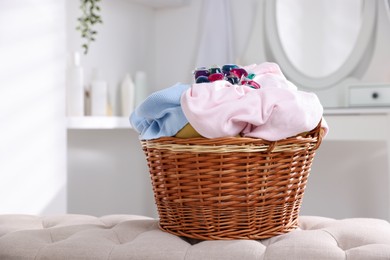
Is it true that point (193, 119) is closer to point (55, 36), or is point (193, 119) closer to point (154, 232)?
point (154, 232)

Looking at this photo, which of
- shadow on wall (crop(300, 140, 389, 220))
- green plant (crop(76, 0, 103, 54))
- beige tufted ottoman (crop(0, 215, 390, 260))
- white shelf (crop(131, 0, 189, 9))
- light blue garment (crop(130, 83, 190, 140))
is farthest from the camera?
white shelf (crop(131, 0, 189, 9))

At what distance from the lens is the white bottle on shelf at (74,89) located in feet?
8.16

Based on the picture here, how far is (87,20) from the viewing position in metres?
2.59

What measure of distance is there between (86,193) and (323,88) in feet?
3.83

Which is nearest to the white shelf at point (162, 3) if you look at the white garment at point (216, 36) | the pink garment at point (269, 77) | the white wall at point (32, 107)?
the white garment at point (216, 36)

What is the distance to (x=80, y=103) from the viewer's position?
2506mm

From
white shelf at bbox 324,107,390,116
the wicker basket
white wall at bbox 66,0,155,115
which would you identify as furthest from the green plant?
the wicker basket

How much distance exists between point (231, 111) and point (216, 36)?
2.03 meters

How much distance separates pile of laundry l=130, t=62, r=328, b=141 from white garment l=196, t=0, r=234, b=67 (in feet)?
6.22

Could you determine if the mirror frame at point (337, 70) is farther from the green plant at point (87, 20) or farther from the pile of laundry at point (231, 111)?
the pile of laundry at point (231, 111)

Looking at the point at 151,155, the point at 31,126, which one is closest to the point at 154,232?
the point at 151,155

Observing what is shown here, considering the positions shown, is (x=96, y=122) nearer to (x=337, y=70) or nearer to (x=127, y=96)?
(x=127, y=96)

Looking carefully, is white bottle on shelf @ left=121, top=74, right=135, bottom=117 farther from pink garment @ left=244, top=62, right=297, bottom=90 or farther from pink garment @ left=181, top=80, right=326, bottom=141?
pink garment @ left=181, top=80, right=326, bottom=141

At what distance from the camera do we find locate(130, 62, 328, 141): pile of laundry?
1067mm
